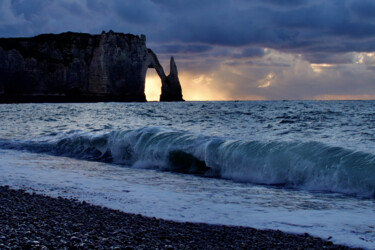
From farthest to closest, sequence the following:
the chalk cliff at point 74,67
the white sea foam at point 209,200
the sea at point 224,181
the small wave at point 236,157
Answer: the chalk cliff at point 74,67 < the small wave at point 236,157 < the sea at point 224,181 < the white sea foam at point 209,200

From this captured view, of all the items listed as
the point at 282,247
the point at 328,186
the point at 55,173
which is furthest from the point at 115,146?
the point at 282,247

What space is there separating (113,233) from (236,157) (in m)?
5.21

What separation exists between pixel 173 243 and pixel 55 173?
178 inches

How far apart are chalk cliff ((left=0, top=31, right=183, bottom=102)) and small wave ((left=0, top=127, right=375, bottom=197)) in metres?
67.2

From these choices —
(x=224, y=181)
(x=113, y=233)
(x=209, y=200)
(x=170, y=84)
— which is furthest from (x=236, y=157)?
(x=170, y=84)

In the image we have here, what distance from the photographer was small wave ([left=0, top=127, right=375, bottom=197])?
21.8ft

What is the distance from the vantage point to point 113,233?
3.24 meters

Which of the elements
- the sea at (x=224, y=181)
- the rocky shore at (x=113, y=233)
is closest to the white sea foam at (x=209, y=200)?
the sea at (x=224, y=181)

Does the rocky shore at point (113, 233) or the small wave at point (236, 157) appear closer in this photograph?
the rocky shore at point (113, 233)

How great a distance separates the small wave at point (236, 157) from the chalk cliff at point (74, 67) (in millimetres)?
67168

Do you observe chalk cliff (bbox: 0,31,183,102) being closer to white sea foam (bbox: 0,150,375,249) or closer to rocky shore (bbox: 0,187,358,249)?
white sea foam (bbox: 0,150,375,249)

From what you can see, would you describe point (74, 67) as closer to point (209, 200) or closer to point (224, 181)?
point (224, 181)

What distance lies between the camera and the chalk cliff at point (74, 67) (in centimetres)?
7356

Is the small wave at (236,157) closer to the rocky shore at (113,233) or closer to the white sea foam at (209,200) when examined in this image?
the white sea foam at (209,200)
